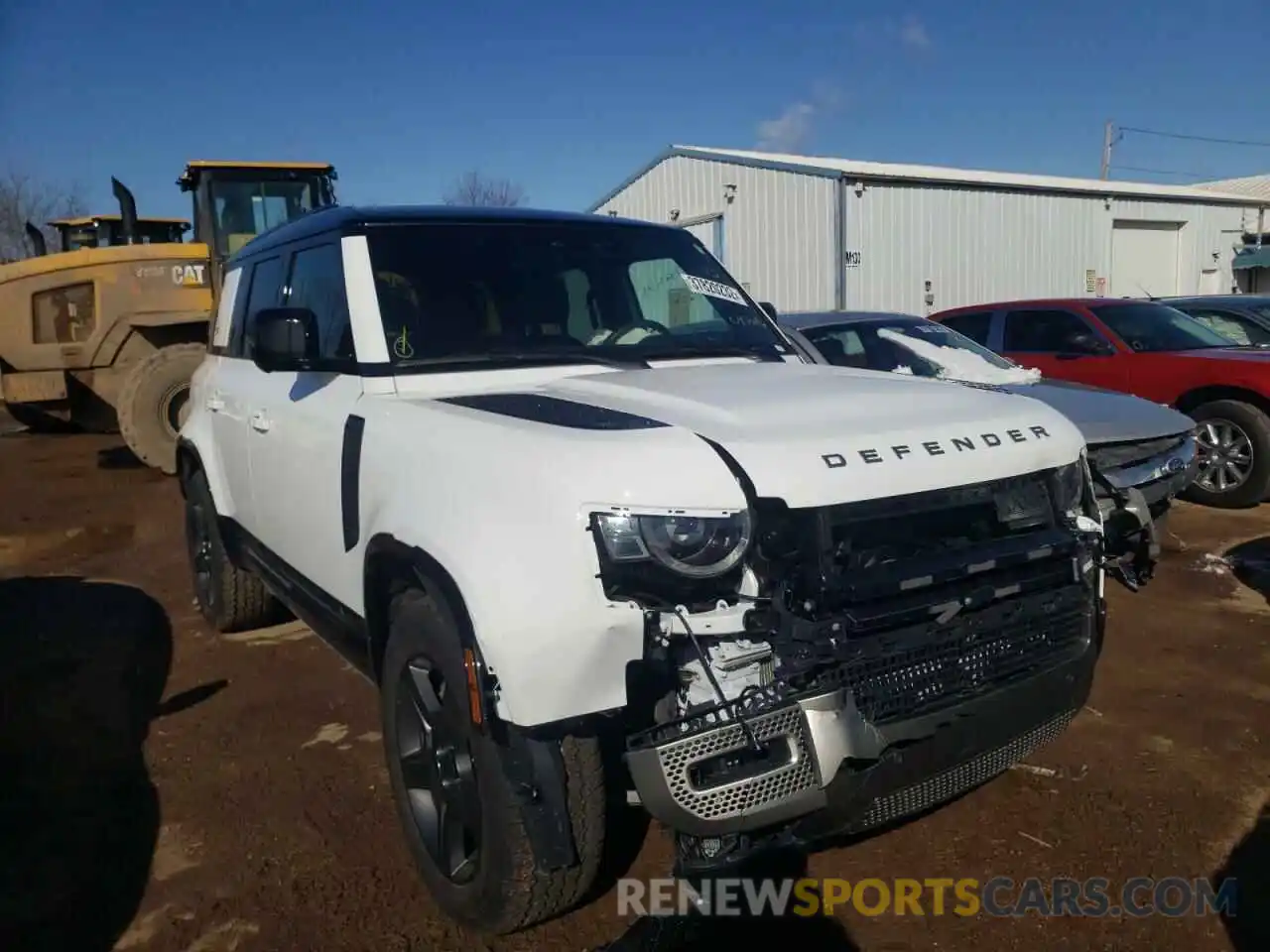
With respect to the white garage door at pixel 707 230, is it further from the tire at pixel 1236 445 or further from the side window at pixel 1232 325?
the tire at pixel 1236 445

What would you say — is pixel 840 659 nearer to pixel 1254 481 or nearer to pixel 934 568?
pixel 934 568

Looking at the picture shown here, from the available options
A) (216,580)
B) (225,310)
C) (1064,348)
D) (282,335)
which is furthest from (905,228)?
(282,335)

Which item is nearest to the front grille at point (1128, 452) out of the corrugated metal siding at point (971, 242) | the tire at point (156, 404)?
the tire at point (156, 404)

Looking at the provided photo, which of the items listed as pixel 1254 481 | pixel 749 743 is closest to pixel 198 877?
pixel 749 743

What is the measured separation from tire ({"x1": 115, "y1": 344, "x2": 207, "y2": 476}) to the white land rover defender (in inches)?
300

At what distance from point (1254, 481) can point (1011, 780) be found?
17.2 feet

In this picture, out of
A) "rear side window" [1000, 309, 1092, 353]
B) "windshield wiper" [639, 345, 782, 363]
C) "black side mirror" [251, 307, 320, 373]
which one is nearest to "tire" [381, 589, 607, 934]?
"black side mirror" [251, 307, 320, 373]

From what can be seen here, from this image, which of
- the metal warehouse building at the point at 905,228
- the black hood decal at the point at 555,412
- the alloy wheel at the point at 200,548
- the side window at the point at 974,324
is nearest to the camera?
the black hood decal at the point at 555,412

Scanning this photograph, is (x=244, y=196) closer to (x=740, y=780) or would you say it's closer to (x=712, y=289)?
(x=712, y=289)

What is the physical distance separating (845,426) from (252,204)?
391 inches

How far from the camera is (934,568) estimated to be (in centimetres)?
232

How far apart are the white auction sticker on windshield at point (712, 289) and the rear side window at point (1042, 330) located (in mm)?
5407

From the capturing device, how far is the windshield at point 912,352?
6.87m

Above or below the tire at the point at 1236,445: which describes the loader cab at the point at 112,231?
above
